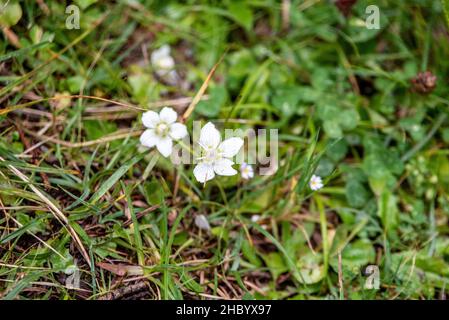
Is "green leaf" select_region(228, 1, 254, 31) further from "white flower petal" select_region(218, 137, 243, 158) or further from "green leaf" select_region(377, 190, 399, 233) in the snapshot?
"green leaf" select_region(377, 190, 399, 233)

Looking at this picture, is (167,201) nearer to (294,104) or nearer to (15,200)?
(15,200)

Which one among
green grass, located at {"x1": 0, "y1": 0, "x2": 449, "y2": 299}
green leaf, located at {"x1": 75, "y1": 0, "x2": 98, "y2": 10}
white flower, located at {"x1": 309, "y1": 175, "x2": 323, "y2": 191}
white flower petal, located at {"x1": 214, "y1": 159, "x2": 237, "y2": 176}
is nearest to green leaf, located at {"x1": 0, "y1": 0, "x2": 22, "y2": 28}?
green grass, located at {"x1": 0, "y1": 0, "x2": 449, "y2": 299}

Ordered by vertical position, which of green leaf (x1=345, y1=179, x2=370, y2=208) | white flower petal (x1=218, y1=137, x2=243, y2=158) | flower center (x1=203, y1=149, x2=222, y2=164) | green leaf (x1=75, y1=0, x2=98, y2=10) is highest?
green leaf (x1=75, y1=0, x2=98, y2=10)

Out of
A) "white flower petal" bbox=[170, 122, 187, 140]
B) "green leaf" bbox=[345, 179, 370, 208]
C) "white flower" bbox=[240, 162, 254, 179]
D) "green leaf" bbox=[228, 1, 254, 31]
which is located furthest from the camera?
"green leaf" bbox=[228, 1, 254, 31]

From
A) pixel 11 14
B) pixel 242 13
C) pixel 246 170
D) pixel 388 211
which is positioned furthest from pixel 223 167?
pixel 11 14

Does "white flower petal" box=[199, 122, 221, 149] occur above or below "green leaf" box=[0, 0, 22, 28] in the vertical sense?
below

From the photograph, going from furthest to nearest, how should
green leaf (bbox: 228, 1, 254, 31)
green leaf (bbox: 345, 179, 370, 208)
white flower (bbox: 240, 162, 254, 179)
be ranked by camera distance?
green leaf (bbox: 228, 1, 254, 31) < green leaf (bbox: 345, 179, 370, 208) < white flower (bbox: 240, 162, 254, 179)

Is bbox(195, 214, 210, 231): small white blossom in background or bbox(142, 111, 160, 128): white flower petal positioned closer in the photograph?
bbox(142, 111, 160, 128): white flower petal

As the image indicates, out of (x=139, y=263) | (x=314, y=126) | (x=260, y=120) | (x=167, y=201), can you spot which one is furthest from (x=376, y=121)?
(x=139, y=263)
